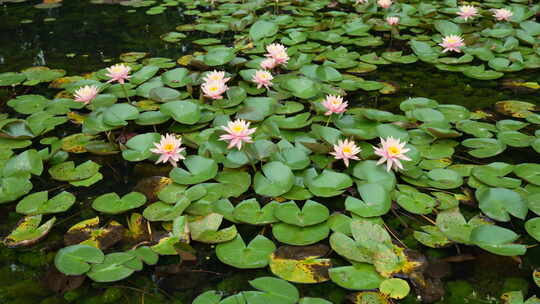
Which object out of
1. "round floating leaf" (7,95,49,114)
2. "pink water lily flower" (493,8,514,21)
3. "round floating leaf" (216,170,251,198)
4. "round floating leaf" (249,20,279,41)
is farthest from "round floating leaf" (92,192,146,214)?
"pink water lily flower" (493,8,514,21)

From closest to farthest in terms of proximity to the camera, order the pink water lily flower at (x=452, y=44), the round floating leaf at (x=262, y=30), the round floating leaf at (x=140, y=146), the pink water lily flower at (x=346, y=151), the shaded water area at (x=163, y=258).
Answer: the shaded water area at (x=163, y=258)
the pink water lily flower at (x=346, y=151)
the round floating leaf at (x=140, y=146)
the pink water lily flower at (x=452, y=44)
the round floating leaf at (x=262, y=30)

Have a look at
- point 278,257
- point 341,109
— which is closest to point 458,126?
point 341,109

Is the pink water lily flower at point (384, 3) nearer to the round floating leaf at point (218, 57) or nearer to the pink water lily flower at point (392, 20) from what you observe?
the pink water lily flower at point (392, 20)

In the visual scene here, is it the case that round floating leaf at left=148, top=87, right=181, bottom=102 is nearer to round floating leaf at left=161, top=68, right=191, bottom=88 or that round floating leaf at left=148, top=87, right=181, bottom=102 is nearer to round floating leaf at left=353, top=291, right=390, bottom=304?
round floating leaf at left=161, top=68, right=191, bottom=88

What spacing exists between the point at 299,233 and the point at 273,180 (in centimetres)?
32

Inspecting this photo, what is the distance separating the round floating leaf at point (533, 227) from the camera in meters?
1.69

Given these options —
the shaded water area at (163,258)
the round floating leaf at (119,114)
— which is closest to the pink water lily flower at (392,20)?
the shaded water area at (163,258)

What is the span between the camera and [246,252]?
64.3 inches

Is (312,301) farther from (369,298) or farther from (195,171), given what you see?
(195,171)

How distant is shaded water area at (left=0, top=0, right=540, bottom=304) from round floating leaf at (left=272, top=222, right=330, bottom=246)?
12 centimetres

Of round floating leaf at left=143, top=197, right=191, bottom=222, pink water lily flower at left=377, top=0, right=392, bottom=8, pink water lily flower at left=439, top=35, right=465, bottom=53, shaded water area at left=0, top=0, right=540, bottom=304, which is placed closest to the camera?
shaded water area at left=0, top=0, right=540, bottom=304

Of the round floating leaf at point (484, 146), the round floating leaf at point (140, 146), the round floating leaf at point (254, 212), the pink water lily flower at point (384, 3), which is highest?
the pink water lily flower at point (384, 3)

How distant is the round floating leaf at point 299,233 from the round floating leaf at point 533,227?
779 millimetres

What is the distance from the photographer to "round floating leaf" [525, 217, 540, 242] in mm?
1687
